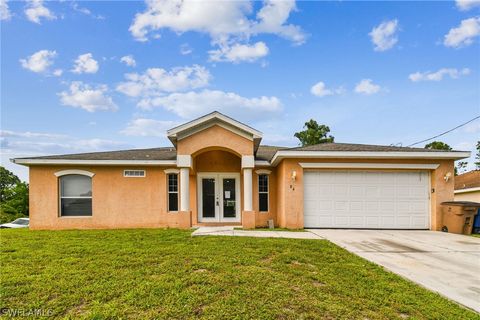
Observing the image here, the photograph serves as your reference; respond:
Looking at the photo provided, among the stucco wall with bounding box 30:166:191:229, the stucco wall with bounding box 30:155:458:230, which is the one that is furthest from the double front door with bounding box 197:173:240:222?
the stucco wall with bounding box 30:166:191:229

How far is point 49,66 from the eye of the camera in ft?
44.6

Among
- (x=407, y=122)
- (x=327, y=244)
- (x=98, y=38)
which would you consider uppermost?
(x=98, y=38)

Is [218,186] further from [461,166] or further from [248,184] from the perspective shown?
[461,166]

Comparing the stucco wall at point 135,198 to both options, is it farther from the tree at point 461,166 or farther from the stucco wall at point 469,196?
the tree at point 461,166

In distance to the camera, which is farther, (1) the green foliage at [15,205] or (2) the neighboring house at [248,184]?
(1) the green foliage at [15,205]

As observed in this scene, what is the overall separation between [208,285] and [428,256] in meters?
5.71

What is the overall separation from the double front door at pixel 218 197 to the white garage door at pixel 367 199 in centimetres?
363

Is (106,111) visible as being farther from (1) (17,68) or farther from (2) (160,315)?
(2) (160,315)

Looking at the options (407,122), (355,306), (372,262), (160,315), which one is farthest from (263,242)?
(407,122)

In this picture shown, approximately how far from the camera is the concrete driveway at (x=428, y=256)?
15.6 feet

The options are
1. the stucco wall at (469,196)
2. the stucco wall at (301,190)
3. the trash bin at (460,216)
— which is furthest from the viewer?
the stucco wall at (469,196)

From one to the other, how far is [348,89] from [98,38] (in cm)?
1424

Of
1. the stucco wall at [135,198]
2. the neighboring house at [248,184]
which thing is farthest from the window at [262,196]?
the neighboring house at [248,184]

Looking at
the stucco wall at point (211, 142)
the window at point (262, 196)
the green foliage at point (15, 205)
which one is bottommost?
the green foliage at point (15, 205)
